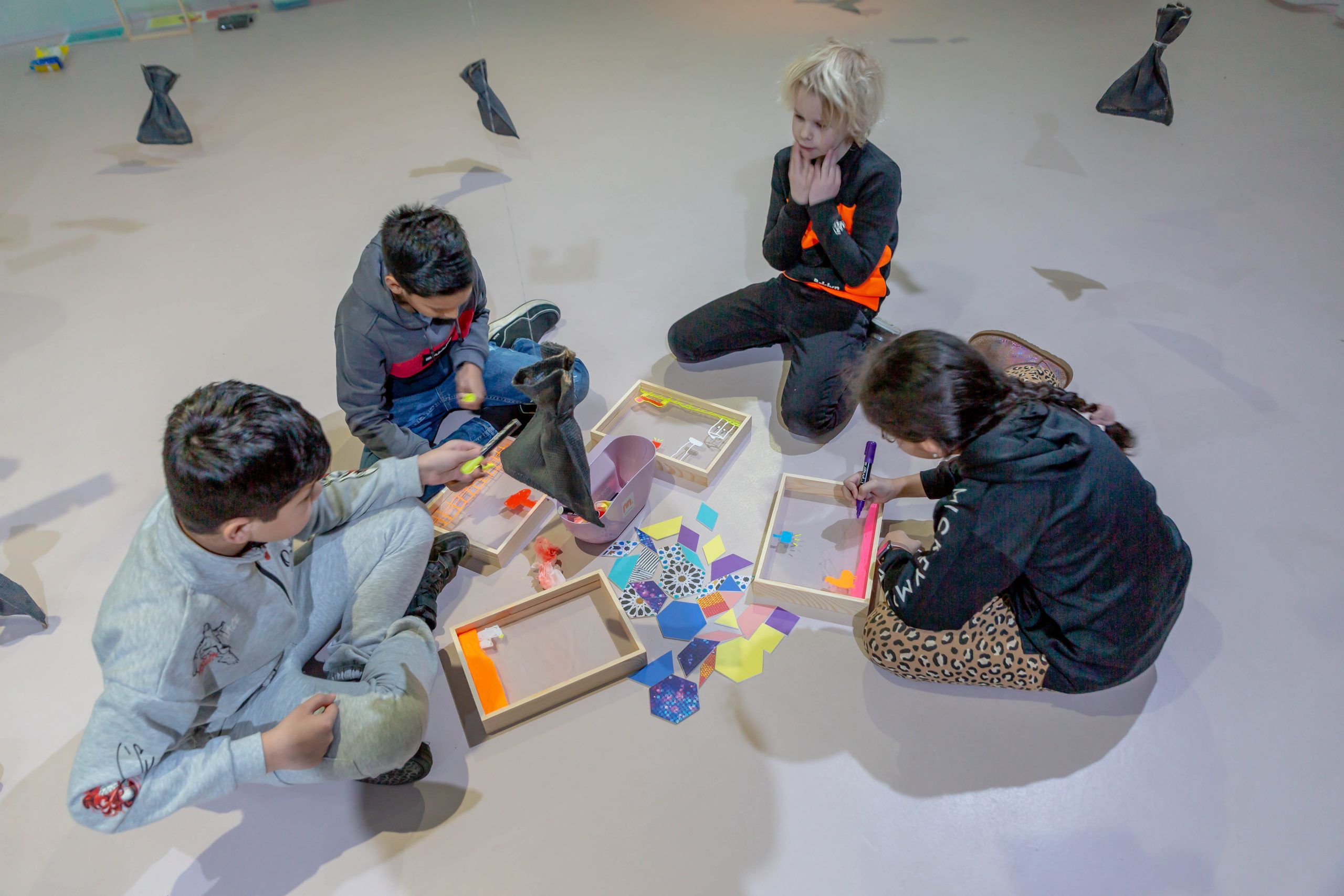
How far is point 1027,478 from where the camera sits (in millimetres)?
1287

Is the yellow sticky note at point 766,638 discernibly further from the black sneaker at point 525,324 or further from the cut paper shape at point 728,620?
the black sneaker at point 525,324

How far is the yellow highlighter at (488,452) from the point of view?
5.96 ft

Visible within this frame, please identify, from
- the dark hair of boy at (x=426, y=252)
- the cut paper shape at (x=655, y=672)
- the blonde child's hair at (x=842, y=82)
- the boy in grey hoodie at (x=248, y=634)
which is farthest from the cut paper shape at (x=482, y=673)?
the blonde child's hair at (x=842, y=82)

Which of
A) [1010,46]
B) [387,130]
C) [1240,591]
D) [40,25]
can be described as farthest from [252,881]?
[40,25]

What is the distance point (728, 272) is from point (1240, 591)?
1.78m

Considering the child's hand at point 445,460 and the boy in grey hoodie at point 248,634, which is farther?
the child's hand at point 445,460

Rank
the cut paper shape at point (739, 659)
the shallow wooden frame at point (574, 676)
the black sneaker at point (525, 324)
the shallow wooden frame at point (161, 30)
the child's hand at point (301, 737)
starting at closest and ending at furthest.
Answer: the child's hand at point (301, 737) < the shallow wooden frame at point (574, 676) < the cut paper shape at point (739, 659) < the black sneaker at point (525, 324) < the shallow wooden frame at point (161, 30)

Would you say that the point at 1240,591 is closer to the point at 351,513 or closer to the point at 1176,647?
the point at 1176,647

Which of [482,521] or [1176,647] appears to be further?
[482,521]

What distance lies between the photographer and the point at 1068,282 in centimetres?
264

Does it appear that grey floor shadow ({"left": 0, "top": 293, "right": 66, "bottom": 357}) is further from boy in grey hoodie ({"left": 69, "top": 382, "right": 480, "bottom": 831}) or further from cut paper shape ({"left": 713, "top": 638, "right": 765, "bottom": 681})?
cut paper shape ({"left": 713, "top": 638, "right": 765, "bottom": 681})

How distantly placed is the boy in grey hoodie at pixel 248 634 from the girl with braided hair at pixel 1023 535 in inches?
38.8

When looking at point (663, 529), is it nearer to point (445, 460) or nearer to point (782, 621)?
point (782, 621)

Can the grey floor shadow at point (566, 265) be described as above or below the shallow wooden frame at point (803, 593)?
above
